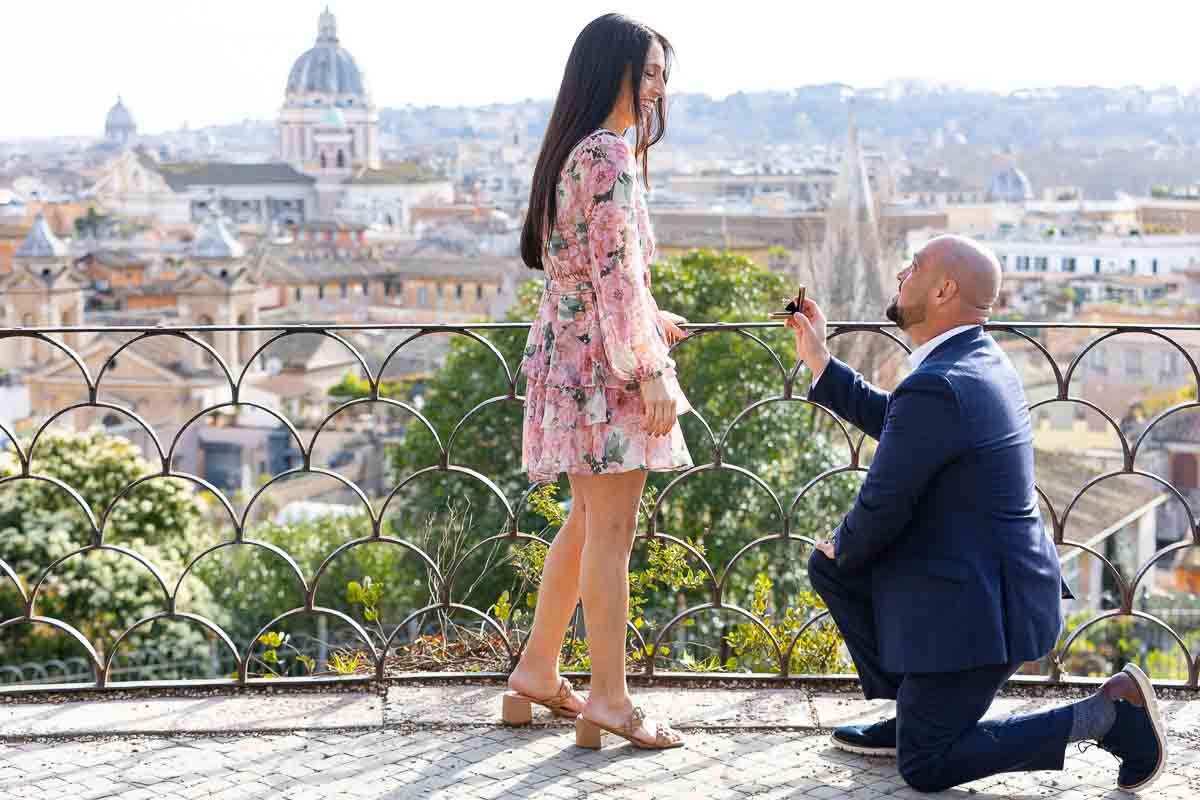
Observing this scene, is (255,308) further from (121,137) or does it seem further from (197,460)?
(121,137)

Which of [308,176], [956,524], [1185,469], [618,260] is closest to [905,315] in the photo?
[956,524]

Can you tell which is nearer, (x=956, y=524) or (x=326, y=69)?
(x=956, y=524)

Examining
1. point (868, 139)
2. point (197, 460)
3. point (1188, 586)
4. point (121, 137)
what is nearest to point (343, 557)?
point (1188, 586)

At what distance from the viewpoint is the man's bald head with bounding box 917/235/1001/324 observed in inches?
85.7

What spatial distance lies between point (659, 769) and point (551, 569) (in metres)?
0.32

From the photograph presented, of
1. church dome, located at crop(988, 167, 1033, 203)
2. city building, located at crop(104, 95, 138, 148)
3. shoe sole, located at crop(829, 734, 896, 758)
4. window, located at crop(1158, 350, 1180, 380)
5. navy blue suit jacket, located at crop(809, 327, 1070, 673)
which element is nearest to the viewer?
navy blue suit jacket, located at crop(809, 327, 1070, 673)

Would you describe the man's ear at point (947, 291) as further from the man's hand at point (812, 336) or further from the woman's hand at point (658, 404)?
the woman's hand at point (658, 404)

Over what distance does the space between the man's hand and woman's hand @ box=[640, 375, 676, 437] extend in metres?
0.26

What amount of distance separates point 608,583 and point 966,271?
643 millimetres

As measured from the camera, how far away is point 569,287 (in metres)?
2.25

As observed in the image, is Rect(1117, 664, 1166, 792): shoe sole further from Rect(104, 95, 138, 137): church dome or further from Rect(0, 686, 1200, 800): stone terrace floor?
Rect(104, 95, 138, 137): church dome

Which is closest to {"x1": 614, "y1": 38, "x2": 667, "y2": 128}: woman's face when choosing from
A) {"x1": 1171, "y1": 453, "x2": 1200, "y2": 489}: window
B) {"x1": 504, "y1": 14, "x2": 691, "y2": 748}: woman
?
{"x1": 504, "y1": 14, "x2": 691, "y2": 748}: woman

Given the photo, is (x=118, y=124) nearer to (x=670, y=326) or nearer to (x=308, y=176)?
(x=308, y=176)

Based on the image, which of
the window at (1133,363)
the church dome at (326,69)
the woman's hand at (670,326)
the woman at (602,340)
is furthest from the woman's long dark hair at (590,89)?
the church dome at (326,69)
